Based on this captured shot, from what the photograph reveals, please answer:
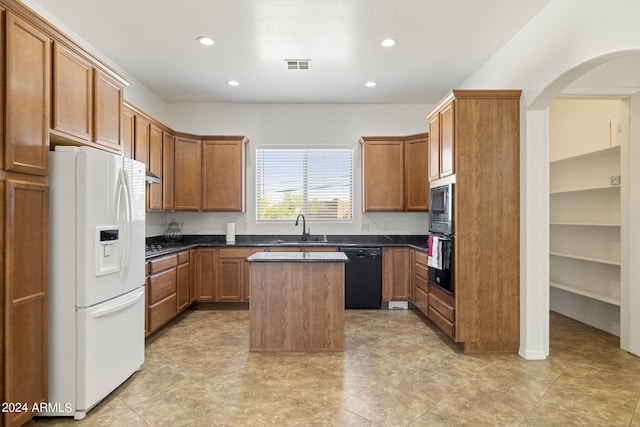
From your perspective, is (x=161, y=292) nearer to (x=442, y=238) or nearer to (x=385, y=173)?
(x=442, y=238)

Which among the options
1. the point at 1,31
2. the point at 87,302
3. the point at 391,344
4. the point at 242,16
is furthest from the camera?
the point at 391,344

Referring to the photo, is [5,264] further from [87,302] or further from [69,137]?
[69,137]

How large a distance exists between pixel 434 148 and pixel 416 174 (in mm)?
1231

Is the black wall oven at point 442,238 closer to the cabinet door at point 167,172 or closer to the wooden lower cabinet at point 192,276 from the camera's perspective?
the wooden lower cabinet at point 192,276

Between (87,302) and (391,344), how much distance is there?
2709mm

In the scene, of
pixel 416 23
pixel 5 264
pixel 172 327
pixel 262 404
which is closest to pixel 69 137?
pixel 5 264

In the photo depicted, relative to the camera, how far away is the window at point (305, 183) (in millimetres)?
5785

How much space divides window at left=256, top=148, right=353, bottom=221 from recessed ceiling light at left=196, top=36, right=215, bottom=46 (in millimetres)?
2194

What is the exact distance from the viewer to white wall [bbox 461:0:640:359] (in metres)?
2.84

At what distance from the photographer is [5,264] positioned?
1964mm

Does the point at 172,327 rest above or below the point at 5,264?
below

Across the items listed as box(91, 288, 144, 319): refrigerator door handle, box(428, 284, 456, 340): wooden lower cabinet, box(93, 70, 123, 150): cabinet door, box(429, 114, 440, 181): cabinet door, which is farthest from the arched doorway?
box(93, 70, 123, 150): cabinet door

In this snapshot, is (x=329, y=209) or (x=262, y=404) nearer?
(x=262, y=404)

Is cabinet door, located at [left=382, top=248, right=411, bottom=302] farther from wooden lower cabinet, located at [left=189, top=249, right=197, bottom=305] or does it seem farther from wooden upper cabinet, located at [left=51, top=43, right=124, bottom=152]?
wooden upper cabinet, located at [left=51, top=43, right=124, bottom=152]
